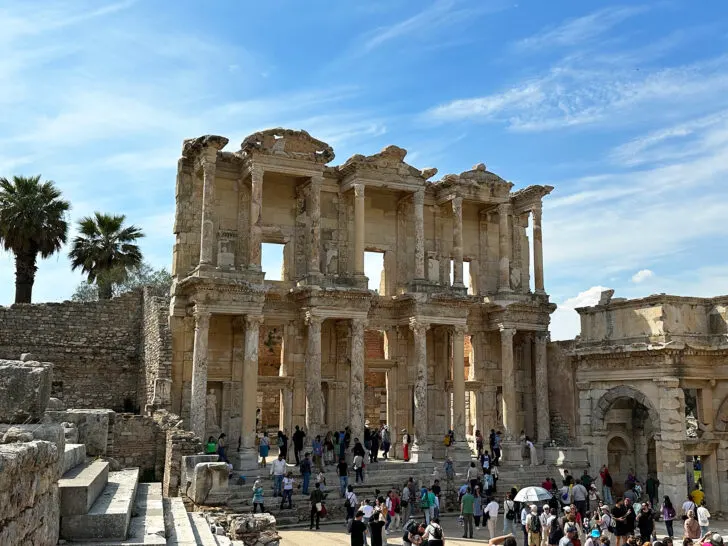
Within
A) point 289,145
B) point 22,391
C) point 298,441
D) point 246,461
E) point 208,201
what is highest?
point 289,145

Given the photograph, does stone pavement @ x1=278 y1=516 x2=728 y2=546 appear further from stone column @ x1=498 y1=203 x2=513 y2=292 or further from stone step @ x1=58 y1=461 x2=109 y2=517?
stone column @ x1=498 y1=203 x2=513 y2=292

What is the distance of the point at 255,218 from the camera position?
930 inches

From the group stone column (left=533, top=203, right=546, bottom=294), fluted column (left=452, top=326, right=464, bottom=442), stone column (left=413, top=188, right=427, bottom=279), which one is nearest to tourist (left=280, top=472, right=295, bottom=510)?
fluted column (left=452, top=326, right=464, bottom=442)

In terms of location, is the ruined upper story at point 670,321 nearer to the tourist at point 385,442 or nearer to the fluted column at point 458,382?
the fluted column at point 458,382

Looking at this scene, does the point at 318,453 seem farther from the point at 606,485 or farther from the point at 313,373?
the point at 606,485

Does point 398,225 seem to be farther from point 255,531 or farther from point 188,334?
point 255,531

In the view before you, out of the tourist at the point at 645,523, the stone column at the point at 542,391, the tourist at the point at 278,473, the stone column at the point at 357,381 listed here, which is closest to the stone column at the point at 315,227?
the stone column at the point at 357,381

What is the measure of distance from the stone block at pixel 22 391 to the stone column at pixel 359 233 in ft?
59.4

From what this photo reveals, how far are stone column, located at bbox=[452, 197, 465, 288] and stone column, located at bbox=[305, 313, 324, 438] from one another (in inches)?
234

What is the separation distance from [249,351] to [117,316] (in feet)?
26.1

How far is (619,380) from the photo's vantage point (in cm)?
2297

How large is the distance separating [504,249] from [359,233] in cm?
651

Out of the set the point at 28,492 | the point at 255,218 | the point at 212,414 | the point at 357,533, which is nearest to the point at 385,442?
the point at 212,414

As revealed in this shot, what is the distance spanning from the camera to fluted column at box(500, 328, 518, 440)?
2678cm
